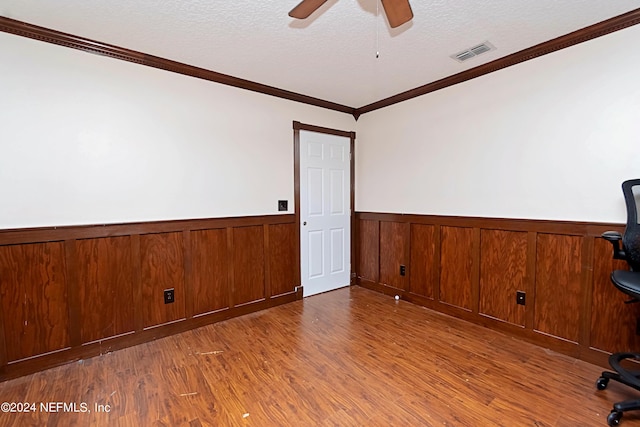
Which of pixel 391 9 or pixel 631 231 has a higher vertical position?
pixel 391 9

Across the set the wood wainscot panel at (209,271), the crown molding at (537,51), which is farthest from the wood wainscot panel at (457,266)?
the wood wainscot panel at (209,271)

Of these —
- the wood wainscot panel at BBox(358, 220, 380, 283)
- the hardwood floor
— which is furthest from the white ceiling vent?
the hardwood floor

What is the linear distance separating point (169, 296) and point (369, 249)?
2.46m

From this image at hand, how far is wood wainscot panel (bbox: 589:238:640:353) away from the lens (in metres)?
2.14

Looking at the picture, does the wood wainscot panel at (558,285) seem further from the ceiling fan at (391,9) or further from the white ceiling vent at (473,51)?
the ceiling fan at (391,9)

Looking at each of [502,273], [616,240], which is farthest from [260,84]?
[616,240]

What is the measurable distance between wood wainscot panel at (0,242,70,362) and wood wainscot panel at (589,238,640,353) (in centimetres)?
400

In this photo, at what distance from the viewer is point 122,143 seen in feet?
8.34

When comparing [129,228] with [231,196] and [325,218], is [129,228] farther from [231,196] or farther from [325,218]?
[325,218]

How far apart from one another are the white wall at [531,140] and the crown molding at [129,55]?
1522 millimetres

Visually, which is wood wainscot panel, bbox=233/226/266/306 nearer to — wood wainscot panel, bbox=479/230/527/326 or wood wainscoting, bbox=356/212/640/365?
wood wainscoting, bbox=356/212/640/365

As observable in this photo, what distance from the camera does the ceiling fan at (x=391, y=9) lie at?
1507 mm

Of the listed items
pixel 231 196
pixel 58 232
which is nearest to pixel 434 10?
pixel 231 196

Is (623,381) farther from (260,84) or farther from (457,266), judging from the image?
(260,84)
